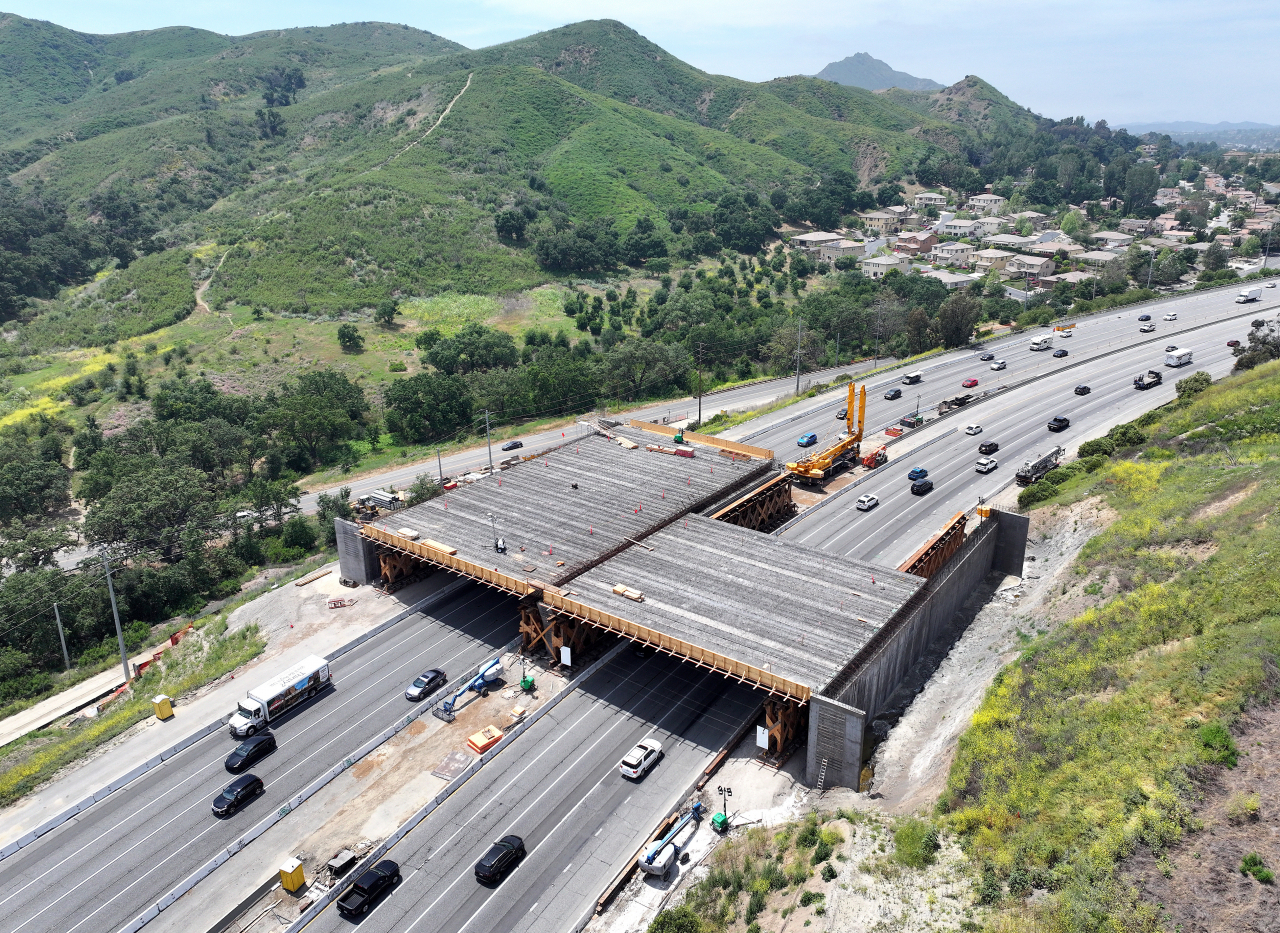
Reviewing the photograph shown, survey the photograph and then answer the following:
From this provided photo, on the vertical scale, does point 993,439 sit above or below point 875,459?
above

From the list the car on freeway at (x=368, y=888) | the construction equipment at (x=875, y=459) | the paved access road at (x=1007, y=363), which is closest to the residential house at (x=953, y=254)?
the paved access road at (x=1007, y=363)

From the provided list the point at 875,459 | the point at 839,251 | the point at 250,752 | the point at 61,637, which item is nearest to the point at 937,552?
the point at 875,459

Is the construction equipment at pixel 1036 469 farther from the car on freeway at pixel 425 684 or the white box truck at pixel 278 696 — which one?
the white box truck at pixel 278 696

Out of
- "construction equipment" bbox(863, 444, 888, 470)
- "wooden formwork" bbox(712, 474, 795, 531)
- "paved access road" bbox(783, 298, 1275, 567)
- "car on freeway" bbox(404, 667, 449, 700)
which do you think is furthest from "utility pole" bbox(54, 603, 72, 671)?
"construction equipment" bbox(863, 444, 888, 470)

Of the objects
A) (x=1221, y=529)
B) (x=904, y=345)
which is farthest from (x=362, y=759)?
(x=904, y=345)

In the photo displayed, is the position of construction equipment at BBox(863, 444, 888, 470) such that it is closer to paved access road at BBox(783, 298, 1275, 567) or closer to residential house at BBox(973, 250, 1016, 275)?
paved access road at BBox(783, 298, 1275, 567)

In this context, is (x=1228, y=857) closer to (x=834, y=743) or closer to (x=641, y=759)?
(x=834, y=743)

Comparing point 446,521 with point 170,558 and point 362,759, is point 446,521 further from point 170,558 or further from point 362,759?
point 170,558
